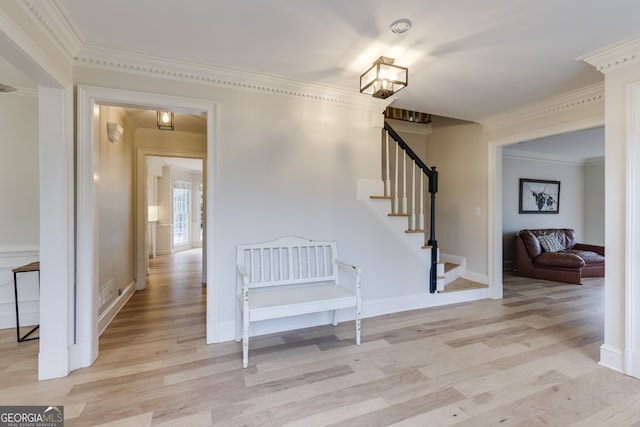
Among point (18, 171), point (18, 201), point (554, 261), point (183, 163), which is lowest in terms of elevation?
point (554, 261)

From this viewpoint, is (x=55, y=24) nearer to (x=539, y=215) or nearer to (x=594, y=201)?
(x=539, y=215)

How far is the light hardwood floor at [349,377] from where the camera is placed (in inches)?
66.3

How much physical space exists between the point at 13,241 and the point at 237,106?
257 centimetres

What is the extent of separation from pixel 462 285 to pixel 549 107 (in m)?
2.37

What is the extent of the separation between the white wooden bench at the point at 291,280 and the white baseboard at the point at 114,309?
1.36 metres

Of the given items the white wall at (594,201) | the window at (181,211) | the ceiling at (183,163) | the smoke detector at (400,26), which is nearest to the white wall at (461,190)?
the smoke detector at (400,26)

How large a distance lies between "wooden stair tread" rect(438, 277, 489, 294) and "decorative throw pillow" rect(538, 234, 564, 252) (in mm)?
2423

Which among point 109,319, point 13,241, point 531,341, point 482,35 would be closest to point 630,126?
point 482,35

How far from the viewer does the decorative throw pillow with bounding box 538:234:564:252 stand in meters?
5.43

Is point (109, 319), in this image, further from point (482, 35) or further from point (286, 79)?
point (482, 35)

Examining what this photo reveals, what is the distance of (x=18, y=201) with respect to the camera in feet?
9.35

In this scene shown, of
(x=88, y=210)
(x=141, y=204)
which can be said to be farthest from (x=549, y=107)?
(x=141, y=204)

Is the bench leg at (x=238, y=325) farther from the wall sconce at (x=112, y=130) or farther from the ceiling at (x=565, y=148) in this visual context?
the ceiling at (x=565, y=148)

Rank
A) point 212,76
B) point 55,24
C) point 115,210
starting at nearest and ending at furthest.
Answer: point 55,24 → point 212,76 → point 115,210
